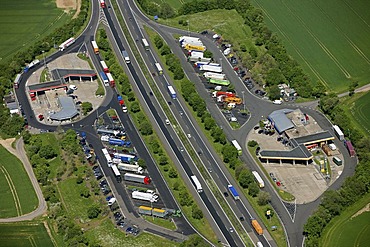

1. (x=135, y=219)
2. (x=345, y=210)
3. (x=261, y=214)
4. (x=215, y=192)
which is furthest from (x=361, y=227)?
(x=135, y=219)

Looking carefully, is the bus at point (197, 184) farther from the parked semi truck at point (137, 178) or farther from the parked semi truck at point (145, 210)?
the parked semi truck at point (145, 210)

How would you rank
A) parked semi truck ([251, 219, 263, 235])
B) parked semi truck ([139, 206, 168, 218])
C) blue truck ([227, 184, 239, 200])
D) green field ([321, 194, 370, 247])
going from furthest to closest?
blue truck ([227, 184, 239, 200]) → parked semi truck ([139, 206, 168, 218]) → parked semi truck ([251, 219, 263, 235]) → green field ([321, 194, 370, 247])

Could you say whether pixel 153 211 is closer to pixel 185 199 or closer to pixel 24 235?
pixel 185 199

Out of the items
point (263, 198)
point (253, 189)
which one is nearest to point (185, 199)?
point (253, 189)

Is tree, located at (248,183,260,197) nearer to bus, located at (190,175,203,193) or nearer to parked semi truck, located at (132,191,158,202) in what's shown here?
bus, located at (190,175,203,193)

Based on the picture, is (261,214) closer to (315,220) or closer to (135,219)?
(315,220)

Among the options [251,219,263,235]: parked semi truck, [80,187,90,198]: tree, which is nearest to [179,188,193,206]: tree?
[251,219,263,235]: parked semi truck

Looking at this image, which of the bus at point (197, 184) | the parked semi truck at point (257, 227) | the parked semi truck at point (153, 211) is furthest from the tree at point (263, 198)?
the parked semi truck at point (153, 211)
